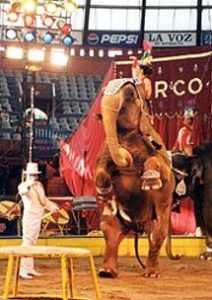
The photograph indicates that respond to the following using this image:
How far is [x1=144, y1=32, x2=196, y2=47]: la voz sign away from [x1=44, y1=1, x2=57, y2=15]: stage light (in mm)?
8413

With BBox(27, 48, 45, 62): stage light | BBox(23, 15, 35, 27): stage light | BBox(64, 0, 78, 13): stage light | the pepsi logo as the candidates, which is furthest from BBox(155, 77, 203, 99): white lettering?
the pepsi logo

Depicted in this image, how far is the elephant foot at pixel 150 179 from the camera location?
312 inches

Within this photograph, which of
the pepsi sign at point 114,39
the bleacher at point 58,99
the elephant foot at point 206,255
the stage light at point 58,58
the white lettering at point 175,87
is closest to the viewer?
the elephant foot at point 206,255

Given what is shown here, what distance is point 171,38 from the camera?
90.9 feet

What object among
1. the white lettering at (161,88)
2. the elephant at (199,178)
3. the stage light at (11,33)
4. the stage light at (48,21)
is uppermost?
the stage light at (48,21)

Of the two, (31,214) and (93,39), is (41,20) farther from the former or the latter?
(31,214)

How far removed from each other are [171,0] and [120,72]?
14507 mm

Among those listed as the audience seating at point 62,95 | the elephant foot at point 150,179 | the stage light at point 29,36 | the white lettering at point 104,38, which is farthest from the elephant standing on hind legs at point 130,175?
the white lettering at point 104,38

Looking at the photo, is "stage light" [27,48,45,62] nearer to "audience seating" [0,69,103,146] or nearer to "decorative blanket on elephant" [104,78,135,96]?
"audience seating" [0,69,103,146]

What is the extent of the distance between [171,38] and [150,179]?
20.3 meters

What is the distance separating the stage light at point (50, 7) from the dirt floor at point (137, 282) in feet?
32.0

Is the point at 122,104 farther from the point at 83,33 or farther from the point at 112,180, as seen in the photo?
the point at 83,33

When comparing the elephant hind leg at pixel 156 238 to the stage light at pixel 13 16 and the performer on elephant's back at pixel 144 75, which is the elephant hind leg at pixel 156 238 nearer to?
the performer on elephant's back at pixel 144 75

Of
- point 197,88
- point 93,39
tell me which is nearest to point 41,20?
point 197,88
